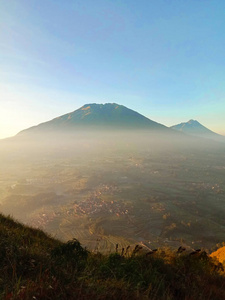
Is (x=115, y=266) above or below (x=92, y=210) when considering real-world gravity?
above

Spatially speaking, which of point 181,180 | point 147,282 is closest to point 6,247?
point 147,282

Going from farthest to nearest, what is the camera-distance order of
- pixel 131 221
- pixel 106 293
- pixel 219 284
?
pixel 131 221 → pixel 219 284 → pixel 106 293

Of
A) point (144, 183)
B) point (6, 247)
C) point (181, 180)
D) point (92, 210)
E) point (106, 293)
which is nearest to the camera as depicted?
point (106, 293)

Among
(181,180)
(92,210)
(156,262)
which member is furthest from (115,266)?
(181,180)

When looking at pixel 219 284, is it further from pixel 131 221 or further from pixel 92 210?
pixel 92 210

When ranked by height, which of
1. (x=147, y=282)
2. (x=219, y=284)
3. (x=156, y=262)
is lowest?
(x=219, y=284)

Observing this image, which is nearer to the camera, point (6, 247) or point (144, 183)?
point (6, 247)
